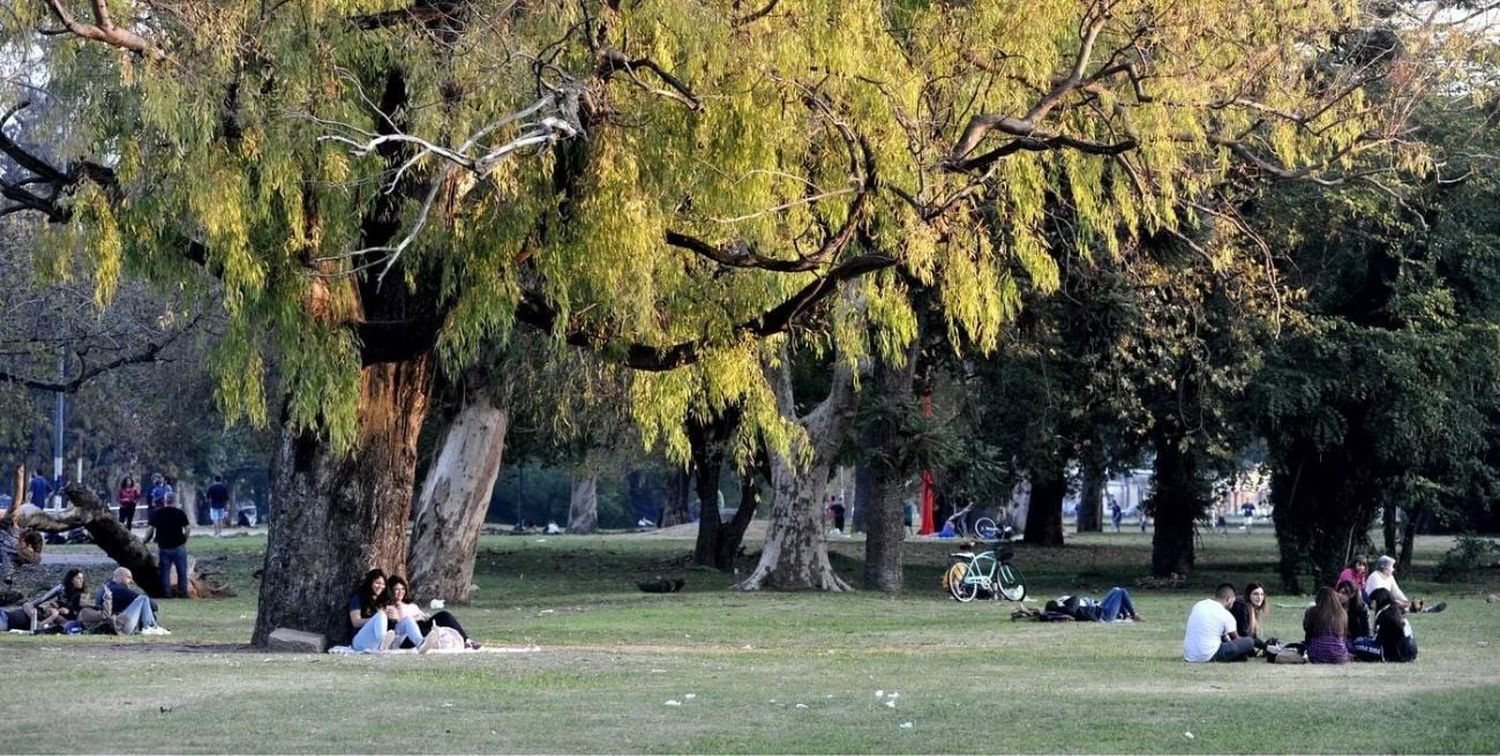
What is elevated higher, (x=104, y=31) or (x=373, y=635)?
(x=104, y=31)

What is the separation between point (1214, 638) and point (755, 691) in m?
5.71

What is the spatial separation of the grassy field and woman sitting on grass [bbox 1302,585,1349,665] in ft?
1.58

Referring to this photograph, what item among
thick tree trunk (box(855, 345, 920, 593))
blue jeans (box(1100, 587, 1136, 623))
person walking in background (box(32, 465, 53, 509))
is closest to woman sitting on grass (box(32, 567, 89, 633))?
blue jeans (box(1100, 587, 1136, 623))

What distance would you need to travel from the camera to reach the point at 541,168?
17.9 metres

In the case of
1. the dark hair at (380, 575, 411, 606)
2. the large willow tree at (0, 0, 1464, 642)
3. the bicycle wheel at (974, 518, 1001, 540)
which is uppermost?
the large willow tree at (0, 0, 1464, 642)

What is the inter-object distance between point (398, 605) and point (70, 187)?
213 inches

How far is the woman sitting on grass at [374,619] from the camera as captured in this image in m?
20.2

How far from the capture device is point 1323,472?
37.6 metres

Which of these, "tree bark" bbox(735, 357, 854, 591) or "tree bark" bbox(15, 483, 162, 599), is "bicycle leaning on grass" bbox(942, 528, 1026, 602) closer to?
"tree bark" bbox(735, 357, 854, 591)

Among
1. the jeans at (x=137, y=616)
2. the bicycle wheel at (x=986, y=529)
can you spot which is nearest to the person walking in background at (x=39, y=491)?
the bicycle wheel at (x=986, y=529)

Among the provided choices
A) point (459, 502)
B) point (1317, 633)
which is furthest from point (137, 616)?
point (1317, 633)

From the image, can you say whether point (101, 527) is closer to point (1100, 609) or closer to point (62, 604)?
point (62, 604)

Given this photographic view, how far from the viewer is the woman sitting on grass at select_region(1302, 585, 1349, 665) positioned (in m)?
19.4

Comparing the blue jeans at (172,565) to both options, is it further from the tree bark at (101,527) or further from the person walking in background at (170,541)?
the tree bark at (101,527)
